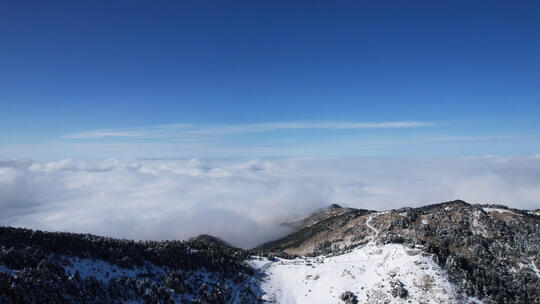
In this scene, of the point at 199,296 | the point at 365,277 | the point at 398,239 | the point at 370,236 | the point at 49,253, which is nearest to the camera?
the point at 49,253

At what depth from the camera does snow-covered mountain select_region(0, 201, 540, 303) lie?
76812 millimetres

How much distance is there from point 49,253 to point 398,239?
141m

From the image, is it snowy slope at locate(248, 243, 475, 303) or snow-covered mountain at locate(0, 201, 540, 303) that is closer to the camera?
snow-covered mountain at locate(0, 201, 540, 303)

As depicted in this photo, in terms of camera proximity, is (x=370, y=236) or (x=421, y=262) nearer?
(x=421, y=262)

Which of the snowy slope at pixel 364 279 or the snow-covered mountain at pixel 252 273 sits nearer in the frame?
the snow-covered mountain at pixel 252 273

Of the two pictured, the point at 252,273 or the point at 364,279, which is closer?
the point at 364,279

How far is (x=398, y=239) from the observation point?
442 ft

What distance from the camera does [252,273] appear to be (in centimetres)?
11875

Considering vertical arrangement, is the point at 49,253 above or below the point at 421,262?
above

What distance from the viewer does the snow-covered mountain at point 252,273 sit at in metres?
76.8

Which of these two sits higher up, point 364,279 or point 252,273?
point 364,279

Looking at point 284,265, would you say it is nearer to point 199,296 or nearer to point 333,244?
point 199,296

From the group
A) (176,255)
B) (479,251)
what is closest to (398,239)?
(479,251)

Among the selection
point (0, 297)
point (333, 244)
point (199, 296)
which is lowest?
point (333, 244)
